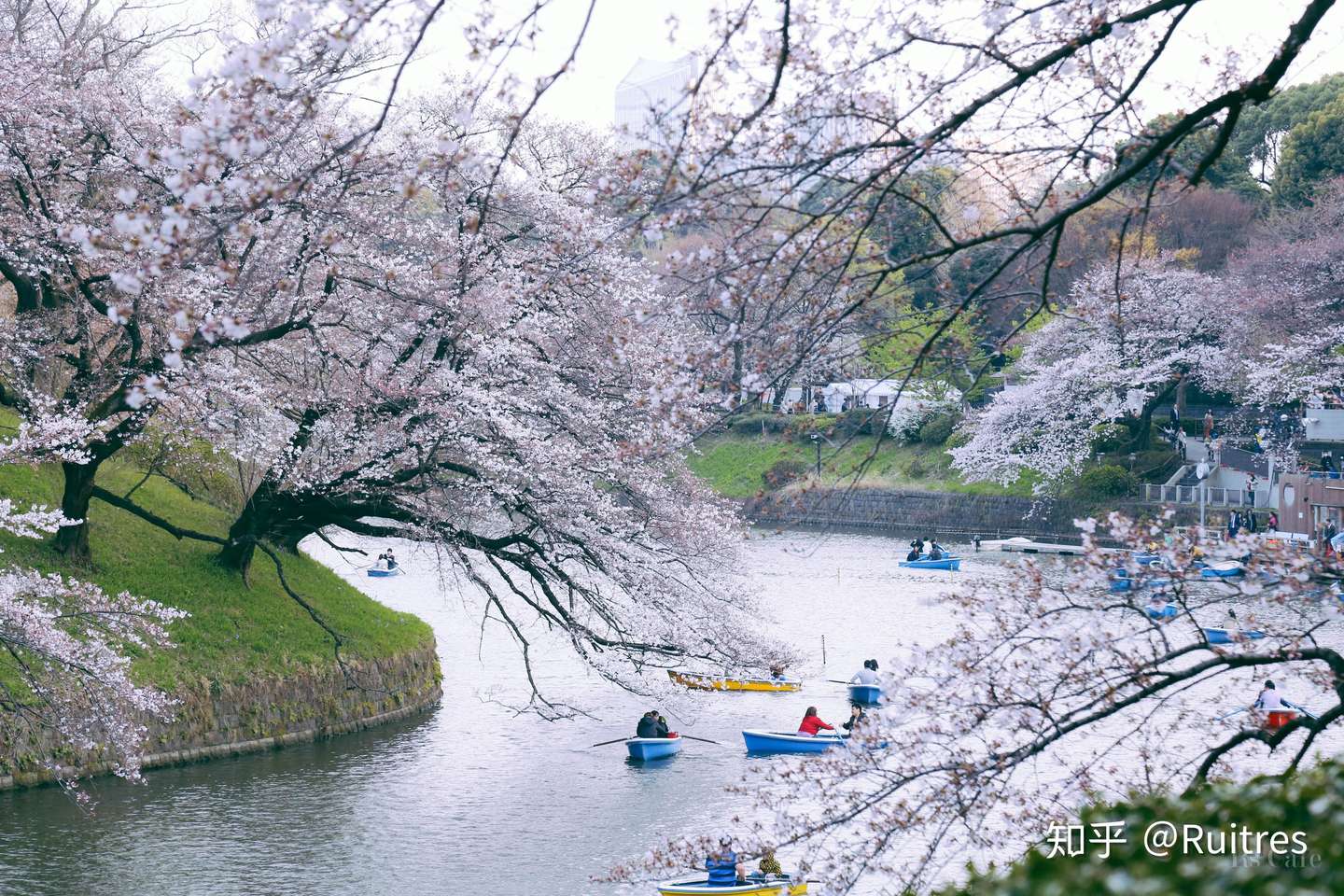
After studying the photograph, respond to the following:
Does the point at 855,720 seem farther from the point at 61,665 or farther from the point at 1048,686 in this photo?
the point at 61,665

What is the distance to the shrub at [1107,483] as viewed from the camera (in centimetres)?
3847

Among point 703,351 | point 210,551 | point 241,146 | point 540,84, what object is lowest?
point 210,551

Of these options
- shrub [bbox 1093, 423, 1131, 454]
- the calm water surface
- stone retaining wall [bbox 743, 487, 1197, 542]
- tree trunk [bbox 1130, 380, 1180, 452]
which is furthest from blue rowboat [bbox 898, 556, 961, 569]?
the calm water surface

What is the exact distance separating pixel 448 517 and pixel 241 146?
415 inches

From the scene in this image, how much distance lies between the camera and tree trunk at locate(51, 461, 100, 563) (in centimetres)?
1562

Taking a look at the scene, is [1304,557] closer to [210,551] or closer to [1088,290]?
[210,551]

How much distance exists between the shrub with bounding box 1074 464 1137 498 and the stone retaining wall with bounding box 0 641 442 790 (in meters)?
25.9

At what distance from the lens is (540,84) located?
4867 millimetres

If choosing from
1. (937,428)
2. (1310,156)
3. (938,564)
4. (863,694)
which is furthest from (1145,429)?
(863,694)

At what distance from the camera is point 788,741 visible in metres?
17.1

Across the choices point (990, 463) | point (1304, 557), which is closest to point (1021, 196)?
point (1304, 557)

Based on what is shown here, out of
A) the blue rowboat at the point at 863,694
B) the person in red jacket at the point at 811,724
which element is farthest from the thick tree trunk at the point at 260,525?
the blue rowboat at the point at 863,694

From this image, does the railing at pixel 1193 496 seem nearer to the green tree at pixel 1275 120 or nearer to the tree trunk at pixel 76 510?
the green tree at pixel 1275 120

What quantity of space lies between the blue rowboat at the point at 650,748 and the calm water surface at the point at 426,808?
222 mm
